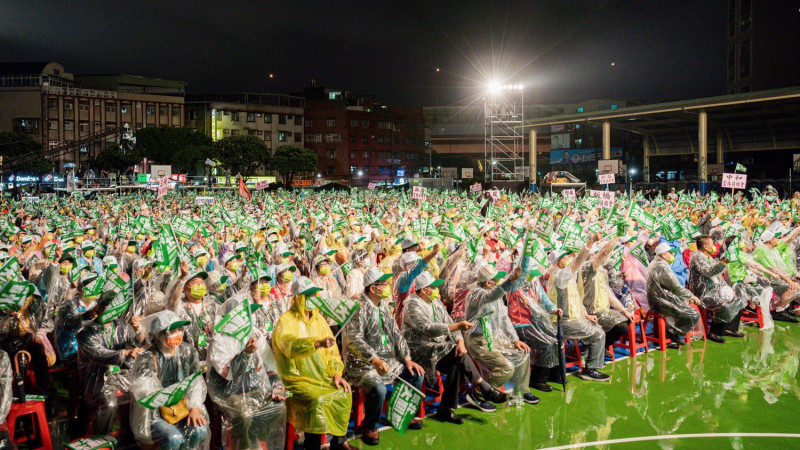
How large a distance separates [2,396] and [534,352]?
4.92m

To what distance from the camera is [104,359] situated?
206 inches

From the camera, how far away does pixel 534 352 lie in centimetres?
693

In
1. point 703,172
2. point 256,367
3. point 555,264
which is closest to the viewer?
point 256,367

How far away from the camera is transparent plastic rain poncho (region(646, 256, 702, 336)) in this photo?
8109mm

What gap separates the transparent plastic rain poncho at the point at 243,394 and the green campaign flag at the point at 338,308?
64 cm

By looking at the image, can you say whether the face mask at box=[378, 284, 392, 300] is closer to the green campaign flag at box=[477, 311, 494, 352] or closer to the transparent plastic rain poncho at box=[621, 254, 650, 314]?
the green campaign flag at box=[477, 311, 494, 352]

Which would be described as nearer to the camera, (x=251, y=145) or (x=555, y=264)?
(x=555, y=264)

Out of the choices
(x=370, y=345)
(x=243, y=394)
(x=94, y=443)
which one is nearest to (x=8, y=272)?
(x=94, y=443)

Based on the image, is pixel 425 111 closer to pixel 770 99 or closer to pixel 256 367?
pixel 770 99

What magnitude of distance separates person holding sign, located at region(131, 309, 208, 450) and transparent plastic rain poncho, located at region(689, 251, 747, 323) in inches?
272

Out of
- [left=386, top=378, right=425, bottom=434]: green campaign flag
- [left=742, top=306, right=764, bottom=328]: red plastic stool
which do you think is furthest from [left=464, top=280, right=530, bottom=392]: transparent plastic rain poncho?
[left=742, top=306, right=764, bottom=328]: red plastic stool

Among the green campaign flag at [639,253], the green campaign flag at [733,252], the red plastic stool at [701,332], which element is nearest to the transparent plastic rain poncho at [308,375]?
the green campaign flag at [639,253]

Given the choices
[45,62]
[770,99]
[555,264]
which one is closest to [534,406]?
[555,264]

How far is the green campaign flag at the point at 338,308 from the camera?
518 cm
